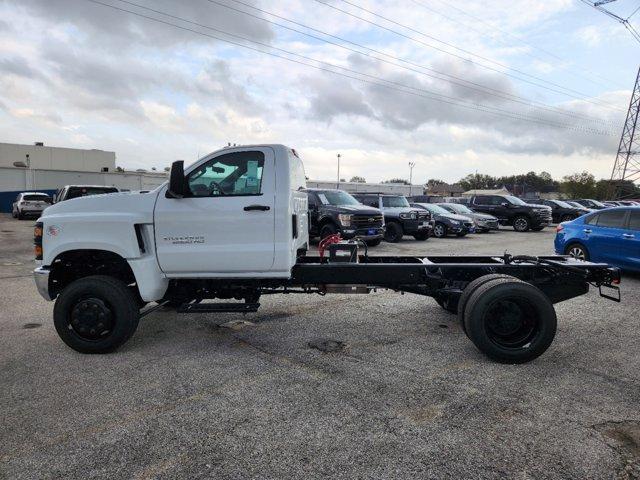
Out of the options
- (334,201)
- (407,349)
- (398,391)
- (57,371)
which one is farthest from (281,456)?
(334,201)

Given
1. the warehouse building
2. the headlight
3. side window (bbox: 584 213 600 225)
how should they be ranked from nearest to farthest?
1. side window (bbox: 584 213 600 225)
2. the headlight
3. the warehouse building

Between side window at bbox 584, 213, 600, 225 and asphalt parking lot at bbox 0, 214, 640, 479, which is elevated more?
side window at bbox 584, 213, 600, 225

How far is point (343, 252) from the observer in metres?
5.48

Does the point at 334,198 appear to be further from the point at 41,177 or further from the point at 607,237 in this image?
the point at 41,177

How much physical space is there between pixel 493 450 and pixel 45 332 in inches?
203

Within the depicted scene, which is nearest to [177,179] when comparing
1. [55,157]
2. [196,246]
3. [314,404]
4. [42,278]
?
[196,246]

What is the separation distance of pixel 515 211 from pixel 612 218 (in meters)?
14.4

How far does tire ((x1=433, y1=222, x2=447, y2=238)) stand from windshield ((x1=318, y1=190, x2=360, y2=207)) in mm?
6124

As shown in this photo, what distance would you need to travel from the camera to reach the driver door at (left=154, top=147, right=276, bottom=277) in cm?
468

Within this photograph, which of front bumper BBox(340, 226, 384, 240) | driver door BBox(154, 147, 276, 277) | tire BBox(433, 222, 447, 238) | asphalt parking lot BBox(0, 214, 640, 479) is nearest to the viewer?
asphalt parking lot BBox(0, 214, 640, 479)

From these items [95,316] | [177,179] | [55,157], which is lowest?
[95,316]

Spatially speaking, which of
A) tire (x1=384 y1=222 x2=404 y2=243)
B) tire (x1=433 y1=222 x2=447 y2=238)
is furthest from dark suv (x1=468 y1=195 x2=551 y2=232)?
tire (x1=384 y1=222 x2=404 y2=243)

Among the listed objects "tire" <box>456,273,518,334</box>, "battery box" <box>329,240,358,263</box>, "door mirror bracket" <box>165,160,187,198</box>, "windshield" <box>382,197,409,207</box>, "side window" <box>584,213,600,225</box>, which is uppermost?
"door mirror bracket" <box>165,160,187,198</box>

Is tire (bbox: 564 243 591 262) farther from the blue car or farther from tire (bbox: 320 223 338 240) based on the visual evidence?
tire (bbox: 320 223 338 240)
